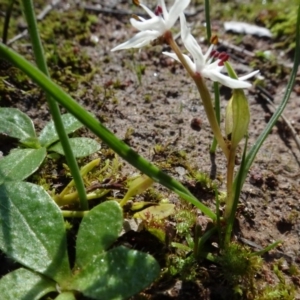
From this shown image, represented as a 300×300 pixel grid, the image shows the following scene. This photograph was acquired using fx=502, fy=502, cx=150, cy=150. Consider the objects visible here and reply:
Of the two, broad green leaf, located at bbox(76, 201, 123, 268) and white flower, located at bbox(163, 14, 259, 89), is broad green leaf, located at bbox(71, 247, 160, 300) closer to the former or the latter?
broad green leaf, located at bbox(76, 201, 123, 268)

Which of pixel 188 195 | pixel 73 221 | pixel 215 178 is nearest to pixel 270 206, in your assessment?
pixel 215 178

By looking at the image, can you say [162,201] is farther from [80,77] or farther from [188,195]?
[80,77]

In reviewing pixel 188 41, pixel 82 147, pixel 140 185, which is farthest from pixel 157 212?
pixel 188 41

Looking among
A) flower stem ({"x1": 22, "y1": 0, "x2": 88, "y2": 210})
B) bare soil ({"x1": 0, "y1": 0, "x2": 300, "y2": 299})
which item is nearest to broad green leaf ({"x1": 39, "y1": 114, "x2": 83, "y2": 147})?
bare soil ({"x1": 0, "y1": 0, "x2": 300, "y2": 299})

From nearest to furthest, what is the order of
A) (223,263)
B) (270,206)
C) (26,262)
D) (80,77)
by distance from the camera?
(26,262) → (223,263) → (270,206) → (80,77)

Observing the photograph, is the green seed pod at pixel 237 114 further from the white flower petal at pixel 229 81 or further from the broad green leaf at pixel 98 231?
the broad green leaf at pixel 98 231

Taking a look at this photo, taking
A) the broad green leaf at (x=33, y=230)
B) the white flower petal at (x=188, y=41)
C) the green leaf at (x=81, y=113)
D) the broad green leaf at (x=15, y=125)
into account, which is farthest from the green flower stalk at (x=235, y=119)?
the broad green leaf at (x=15, y=125)

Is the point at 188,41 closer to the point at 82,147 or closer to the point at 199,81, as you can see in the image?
the point at 199,81
